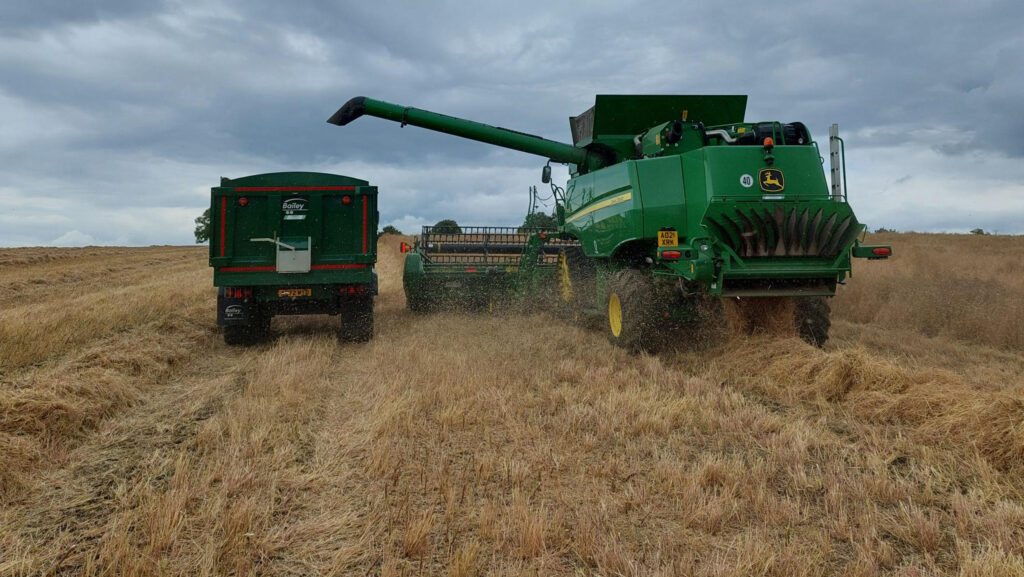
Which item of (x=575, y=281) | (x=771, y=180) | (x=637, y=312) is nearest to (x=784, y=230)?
(x=771, y=180)

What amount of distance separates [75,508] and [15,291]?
43.2 ft

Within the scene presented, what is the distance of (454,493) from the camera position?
9.28 feet

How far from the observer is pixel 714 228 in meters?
5.61

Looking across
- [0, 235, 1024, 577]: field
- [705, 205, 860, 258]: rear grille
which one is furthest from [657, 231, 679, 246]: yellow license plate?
[0, 235, 1024, 577]: field

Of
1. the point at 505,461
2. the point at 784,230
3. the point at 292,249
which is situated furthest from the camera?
the point at 292,249

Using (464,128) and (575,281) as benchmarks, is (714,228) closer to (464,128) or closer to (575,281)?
(575,281)

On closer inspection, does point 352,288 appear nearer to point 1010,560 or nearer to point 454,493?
point 454,493

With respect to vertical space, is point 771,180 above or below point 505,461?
above

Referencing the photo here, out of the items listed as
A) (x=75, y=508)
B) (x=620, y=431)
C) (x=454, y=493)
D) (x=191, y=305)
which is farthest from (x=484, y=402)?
(x=191, y=305)

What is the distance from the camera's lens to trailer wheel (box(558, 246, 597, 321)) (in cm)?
877

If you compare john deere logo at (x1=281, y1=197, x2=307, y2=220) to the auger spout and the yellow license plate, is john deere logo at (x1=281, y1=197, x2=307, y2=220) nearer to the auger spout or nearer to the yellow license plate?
the auger spout

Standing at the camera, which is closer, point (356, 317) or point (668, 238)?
point (668, 238)

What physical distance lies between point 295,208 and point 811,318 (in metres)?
6.17

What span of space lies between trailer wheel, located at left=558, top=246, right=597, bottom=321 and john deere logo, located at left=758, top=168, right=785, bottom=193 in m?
3.31
